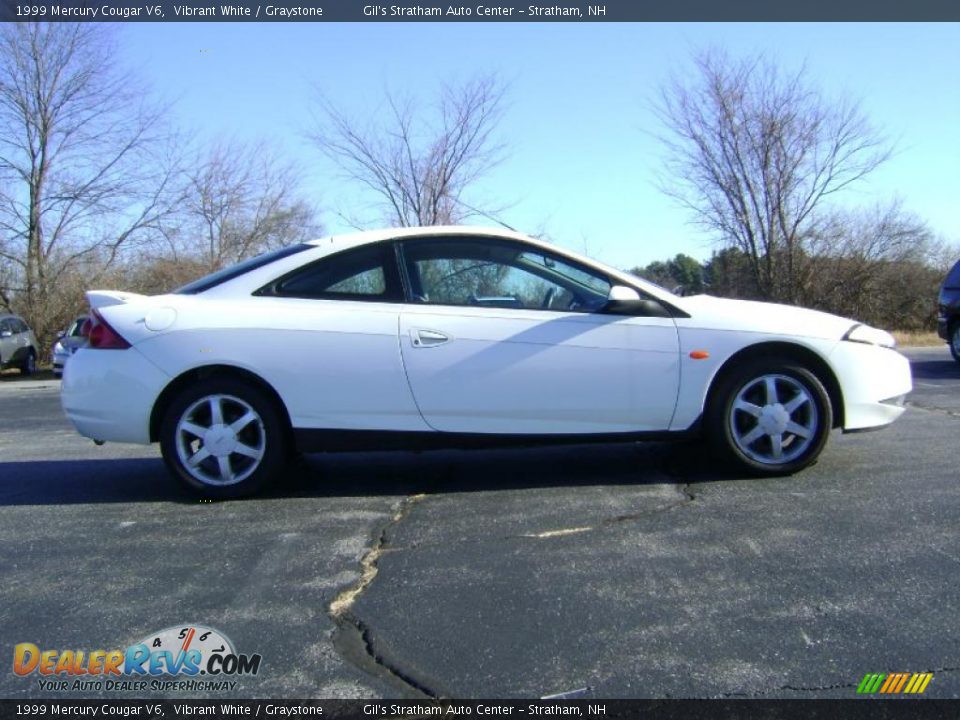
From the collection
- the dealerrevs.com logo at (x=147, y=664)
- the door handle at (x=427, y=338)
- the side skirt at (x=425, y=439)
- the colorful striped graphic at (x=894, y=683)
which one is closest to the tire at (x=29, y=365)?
the side skirt at (x=425, y=439)

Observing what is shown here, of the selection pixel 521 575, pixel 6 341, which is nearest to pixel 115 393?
pixel 521 575

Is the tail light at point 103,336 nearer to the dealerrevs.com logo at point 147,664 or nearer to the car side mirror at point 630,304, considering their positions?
the dealerrevs.com logo at point 147,664

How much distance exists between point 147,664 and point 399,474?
2.53 m

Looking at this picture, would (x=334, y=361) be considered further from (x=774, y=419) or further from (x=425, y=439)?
(x=774, y=419)

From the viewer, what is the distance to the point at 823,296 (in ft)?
80.7

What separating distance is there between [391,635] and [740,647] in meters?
1.14

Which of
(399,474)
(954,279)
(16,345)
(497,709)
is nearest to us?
(497,709)

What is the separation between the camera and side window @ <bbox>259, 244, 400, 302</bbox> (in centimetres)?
447

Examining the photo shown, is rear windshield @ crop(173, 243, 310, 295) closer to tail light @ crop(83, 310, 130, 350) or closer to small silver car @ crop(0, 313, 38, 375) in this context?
tail light @ crop(83, 310, 130, 350)

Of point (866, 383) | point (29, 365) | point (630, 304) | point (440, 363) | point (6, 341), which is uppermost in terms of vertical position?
point (630, 304)

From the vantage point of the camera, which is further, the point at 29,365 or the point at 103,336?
the point at 29,365

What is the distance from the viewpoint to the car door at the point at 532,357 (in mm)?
4363

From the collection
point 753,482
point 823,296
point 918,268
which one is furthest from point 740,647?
point 918,268

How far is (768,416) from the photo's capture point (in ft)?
14.7
